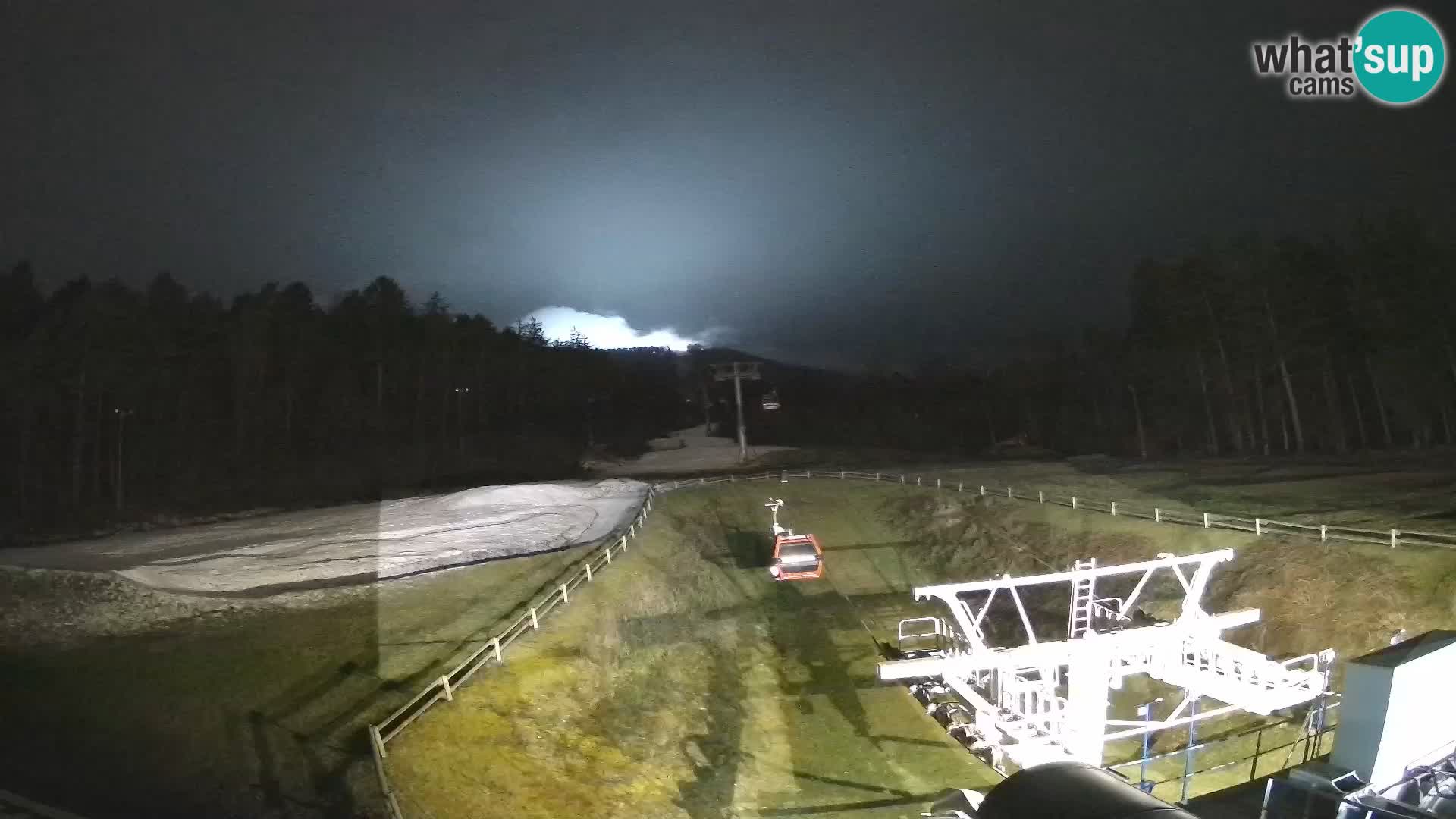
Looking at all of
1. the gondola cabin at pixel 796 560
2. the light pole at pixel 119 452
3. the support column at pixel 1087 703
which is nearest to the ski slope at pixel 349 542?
the gondola cabin at pixel 796 560

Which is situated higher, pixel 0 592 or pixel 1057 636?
pixel 0 592

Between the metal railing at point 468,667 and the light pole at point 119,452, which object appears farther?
the light pole at point 119,452

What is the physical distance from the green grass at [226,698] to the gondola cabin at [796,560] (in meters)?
10.3

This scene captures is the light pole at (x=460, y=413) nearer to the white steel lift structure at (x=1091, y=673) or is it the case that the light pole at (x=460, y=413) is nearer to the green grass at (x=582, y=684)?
the green grass at (x=582, y=684)

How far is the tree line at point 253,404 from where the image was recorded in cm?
5341

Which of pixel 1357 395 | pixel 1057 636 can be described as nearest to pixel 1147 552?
pixel 1057 636

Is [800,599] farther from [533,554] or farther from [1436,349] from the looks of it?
[1436,349]

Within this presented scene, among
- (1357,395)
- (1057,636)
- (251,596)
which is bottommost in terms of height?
(1057,636)

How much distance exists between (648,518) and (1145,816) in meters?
32.9

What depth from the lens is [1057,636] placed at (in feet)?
82.1

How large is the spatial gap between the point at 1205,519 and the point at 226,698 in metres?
27.9

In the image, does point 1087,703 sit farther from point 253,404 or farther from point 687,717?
point 253,404

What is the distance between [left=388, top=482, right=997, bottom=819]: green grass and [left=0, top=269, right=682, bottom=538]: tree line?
36.2 meters

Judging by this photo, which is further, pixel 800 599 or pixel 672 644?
pixel 800 599
